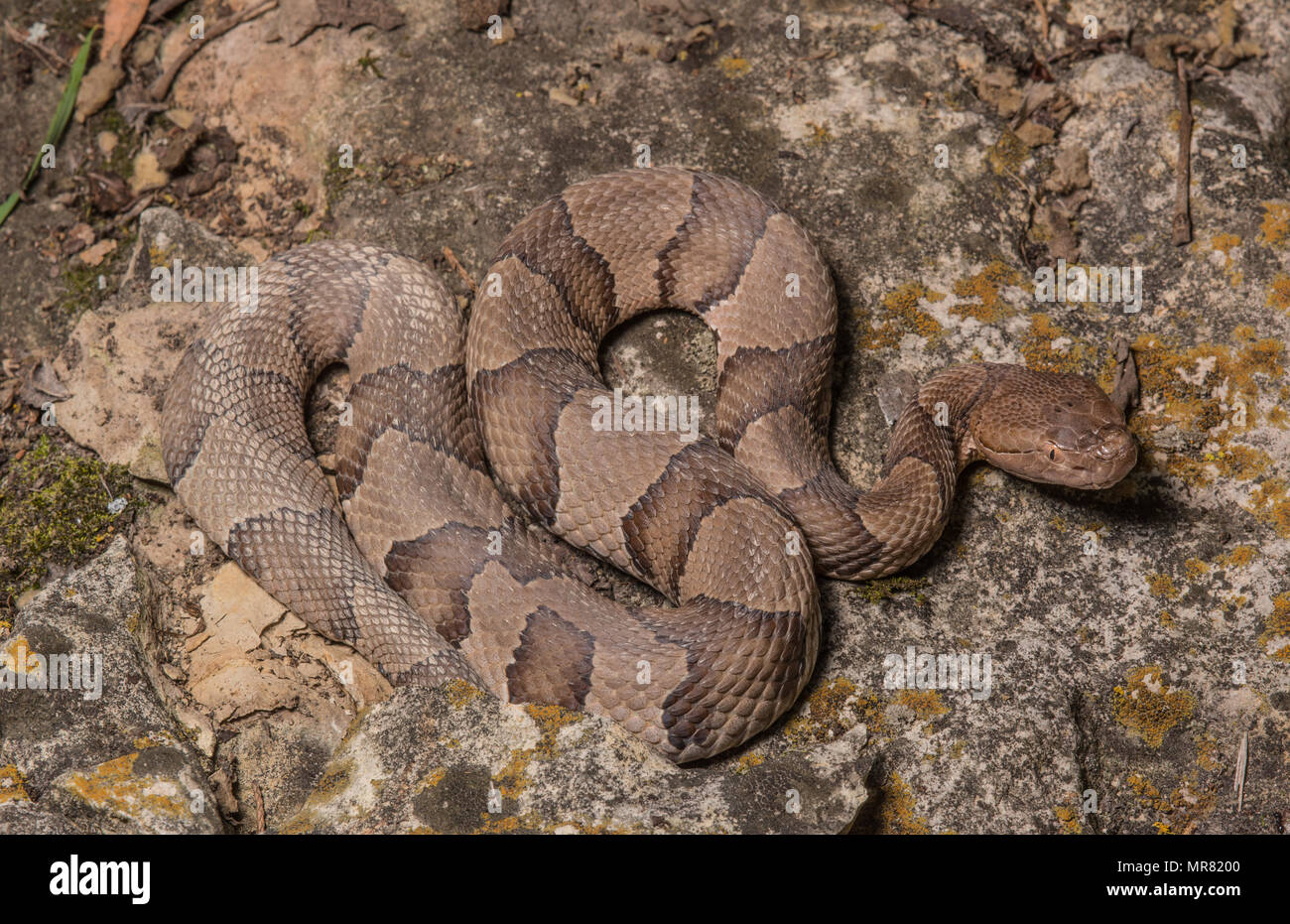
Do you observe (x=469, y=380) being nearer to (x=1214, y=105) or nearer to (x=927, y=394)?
(x=927, y=394)

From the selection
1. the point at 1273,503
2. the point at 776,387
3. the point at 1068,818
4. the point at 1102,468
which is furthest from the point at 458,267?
the point at 1273,503

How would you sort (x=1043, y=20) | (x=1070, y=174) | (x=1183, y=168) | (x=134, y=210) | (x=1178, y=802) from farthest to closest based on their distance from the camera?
(x=1043, y=20) < (x=134, y=210) < (x=1070, y=174) < (x=1183, y=168) < (x=1178, y=802)

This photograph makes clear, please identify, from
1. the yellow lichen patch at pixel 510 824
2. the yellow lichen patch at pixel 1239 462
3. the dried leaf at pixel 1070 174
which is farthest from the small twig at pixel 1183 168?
the yellow lichen patch at pixel 510 824

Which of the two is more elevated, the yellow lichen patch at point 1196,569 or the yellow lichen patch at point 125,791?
the yellow lichen patch at point 1196,569

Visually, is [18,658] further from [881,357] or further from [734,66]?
[734,66]

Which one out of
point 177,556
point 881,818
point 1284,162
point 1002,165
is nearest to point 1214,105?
point 1284,162

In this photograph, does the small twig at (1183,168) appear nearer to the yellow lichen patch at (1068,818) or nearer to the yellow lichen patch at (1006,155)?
the yellow lichen patch at (1006,155)

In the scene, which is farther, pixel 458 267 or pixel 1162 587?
pixel 458 267
